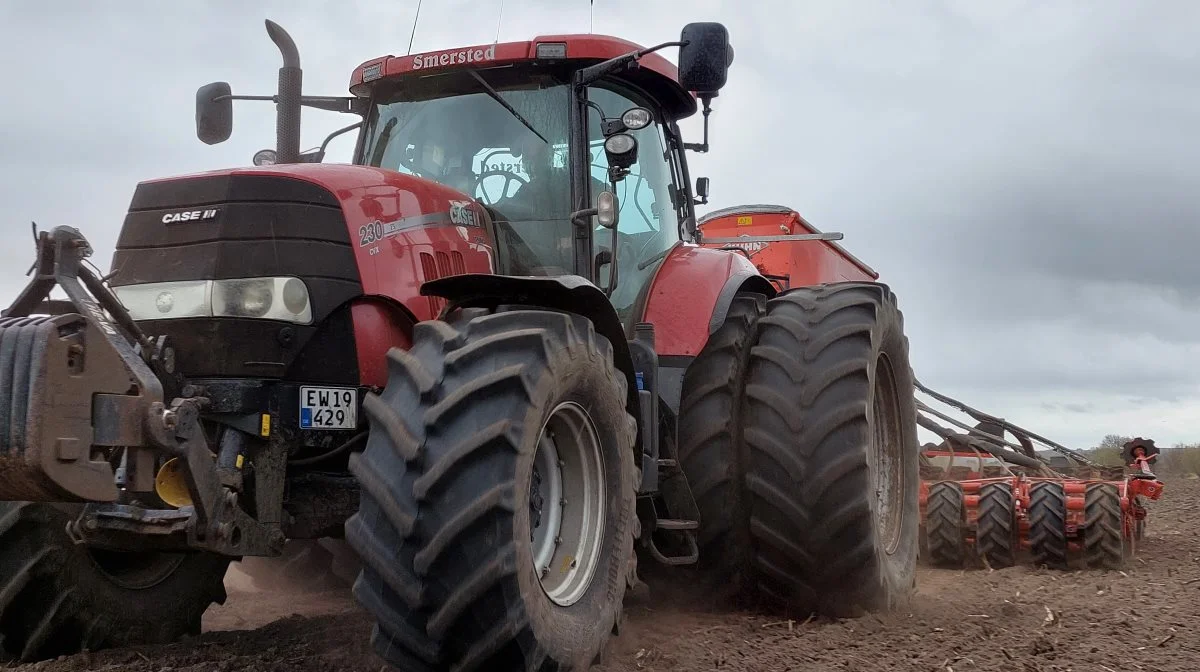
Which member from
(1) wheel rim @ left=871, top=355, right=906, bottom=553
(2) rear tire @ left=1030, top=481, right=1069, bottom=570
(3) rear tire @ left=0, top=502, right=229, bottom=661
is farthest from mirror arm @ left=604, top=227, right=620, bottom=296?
(2) rear tire @ left=1030, top=481, right=1069, bottom=570

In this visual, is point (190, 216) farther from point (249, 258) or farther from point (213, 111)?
point (213, 111)

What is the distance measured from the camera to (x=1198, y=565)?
7520 millimetres

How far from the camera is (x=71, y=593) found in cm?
420

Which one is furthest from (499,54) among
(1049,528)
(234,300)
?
(1049,528)

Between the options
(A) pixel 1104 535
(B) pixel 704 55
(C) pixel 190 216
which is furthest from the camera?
(A) pixel 1104 535

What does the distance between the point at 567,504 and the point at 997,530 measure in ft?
14.9

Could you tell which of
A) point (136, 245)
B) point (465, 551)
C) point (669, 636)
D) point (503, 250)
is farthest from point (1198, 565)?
point (136, 245)

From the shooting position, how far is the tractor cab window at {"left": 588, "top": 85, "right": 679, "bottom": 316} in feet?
17.4

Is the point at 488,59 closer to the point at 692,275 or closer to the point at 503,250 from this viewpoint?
the point at 503,250

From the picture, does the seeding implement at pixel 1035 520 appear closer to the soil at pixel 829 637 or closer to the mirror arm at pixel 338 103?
the soil at pixel 829 637

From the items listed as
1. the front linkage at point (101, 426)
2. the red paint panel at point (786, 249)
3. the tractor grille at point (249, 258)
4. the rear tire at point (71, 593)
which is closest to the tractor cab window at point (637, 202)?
the tractor grille at point (249, 258)

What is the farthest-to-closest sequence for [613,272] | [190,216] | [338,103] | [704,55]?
[338,103] < [613,272] < [704,55] < [190,216]

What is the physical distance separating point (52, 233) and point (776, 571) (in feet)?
10.9

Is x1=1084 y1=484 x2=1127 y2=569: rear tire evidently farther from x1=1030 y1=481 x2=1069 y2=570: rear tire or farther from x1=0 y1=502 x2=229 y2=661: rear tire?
x1=0 y1=502 x2=229 y2=661: rear tire
